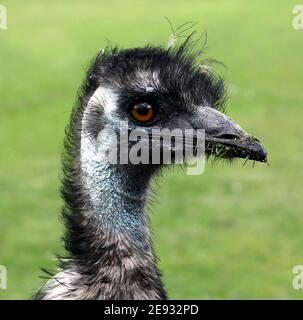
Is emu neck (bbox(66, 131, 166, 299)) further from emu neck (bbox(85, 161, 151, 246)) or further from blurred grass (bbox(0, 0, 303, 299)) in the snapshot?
blurred grass (bbox(0, 0, 303, 299))

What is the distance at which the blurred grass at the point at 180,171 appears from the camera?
793 centimetres

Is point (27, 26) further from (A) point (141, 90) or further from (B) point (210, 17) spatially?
(A) point (141, 90)

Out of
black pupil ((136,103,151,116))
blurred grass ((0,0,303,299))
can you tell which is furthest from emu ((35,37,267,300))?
blurred grass ((0,0,303,299))

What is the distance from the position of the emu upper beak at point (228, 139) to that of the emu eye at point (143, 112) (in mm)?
191

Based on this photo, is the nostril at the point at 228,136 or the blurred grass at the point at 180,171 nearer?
the nostril at the point at 228,136

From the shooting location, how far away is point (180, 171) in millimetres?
7039

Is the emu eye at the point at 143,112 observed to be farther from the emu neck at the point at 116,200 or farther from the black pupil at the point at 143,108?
the emu neck at the point at 116,200

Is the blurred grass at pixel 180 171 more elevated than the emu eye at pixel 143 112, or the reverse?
the blurred grass at pixel 180 171

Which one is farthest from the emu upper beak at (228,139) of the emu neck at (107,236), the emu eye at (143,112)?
the emu neck at (107,236)

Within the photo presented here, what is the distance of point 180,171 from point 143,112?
3.65m

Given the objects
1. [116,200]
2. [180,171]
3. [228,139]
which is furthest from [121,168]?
[180,171]

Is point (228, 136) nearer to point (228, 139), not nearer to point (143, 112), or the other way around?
point (228, 139)

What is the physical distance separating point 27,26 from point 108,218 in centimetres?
1587
